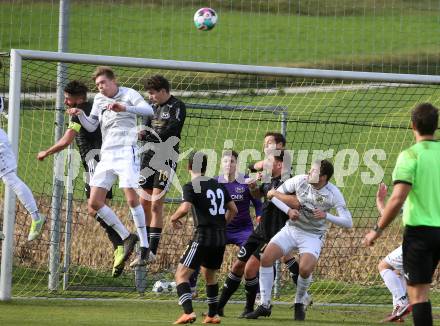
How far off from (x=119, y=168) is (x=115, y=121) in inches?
20.8

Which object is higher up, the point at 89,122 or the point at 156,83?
the point at 156,83

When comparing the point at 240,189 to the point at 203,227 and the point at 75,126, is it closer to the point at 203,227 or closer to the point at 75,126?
the point at 75,126

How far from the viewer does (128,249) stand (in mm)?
12023

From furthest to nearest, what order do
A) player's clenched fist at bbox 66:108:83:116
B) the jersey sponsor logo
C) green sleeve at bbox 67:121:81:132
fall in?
the jersey sponsor logo < green sleeve at bbox 67:121:81:132 < player's clenched fist at bbox 66:108:83:116

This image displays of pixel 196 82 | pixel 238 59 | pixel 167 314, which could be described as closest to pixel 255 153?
pixel 196 82

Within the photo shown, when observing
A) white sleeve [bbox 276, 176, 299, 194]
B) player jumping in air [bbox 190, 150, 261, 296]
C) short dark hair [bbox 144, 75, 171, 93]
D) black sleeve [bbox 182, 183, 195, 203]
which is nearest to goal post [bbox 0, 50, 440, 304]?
short dark hair [bbox 144, 75, 171, 93]

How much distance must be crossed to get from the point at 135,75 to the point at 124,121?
255cm

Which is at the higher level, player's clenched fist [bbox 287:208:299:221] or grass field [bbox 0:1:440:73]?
grass field [bbox 0:1:440:73]

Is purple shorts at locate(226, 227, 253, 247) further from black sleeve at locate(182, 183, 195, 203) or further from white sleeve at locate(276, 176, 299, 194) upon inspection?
black sleeve at locate(182, 183, 195, 203)

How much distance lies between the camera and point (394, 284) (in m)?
11.3

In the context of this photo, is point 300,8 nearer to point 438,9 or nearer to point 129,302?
point 438,9

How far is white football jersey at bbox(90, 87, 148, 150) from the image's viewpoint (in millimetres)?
11906

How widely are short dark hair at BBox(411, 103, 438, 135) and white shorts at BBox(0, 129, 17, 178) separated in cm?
480

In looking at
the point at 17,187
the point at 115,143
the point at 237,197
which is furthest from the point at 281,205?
the point at 17,187
